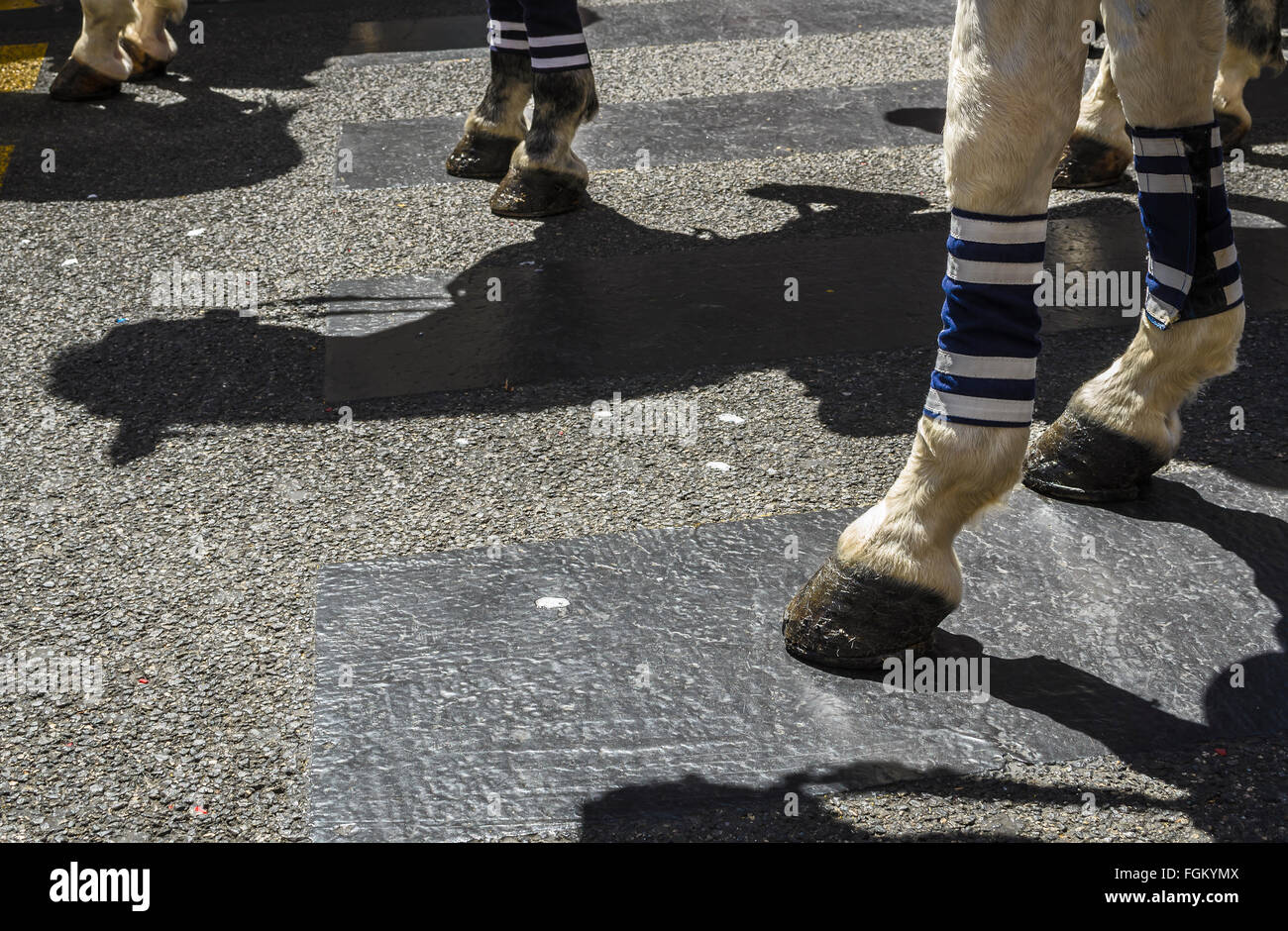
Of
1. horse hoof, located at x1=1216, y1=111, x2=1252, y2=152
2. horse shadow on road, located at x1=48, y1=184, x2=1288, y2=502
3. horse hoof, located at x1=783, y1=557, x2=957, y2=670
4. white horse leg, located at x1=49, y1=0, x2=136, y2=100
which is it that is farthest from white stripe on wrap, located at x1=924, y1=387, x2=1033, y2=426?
white horse leg, located at x1=49, y1=0, x2=136, y2=100

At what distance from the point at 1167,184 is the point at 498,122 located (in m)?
3.42

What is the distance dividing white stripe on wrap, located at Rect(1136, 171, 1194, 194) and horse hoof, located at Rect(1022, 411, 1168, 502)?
0.54 m

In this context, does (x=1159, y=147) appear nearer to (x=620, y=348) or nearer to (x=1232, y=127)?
(x=620, y=348)

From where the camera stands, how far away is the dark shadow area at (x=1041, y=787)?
2.20m

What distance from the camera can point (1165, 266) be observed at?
2.92 m

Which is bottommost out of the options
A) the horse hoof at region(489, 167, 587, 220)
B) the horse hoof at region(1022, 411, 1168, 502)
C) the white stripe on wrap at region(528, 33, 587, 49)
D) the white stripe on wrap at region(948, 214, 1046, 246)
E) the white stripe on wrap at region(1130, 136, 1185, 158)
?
the horse hoof at region(1022, 411, 1168, 502)

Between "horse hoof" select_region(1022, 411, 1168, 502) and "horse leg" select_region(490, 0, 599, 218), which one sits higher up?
"horse leg" select_region(490, 0, 599, 218)

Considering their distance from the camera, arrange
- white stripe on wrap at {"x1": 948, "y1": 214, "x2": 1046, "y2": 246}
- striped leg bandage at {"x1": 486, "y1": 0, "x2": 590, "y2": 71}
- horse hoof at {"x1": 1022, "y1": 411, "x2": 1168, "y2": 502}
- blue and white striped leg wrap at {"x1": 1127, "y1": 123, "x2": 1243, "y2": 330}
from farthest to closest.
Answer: striped leg bandage at {"x1": 486, "y1": 0, "x2": 590, "y2": 71} → horse hoof at {"x1": 1022, "y1": 411, "x2": 1168, "y2": 502} → blue and white striped leg wrap at {"x1": 1127, "y1": 123, "x2": 1243, "y2": 330} → white stripe on wrap at {"x1": 948, "y1": 214, "x2": 1046, "y2": 246}

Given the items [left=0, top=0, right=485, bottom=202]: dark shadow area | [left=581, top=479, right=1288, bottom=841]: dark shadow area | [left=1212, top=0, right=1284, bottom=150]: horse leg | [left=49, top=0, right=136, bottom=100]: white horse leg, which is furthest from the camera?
[left=49, top=0, right=136, bottom=100]: white horse leg

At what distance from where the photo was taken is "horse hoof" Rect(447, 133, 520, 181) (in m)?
5.70

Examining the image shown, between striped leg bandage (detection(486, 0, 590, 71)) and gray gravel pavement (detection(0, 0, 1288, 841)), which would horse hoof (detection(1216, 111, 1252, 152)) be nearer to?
gray gravel pavement (detection(0, 0, 1288, 841))

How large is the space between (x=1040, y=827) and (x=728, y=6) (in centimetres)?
735

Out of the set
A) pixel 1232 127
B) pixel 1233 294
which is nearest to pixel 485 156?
pixel 1232 127

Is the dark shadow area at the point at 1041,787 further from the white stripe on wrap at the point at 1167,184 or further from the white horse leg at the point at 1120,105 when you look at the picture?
the white horse leg at the point at 1120,105
